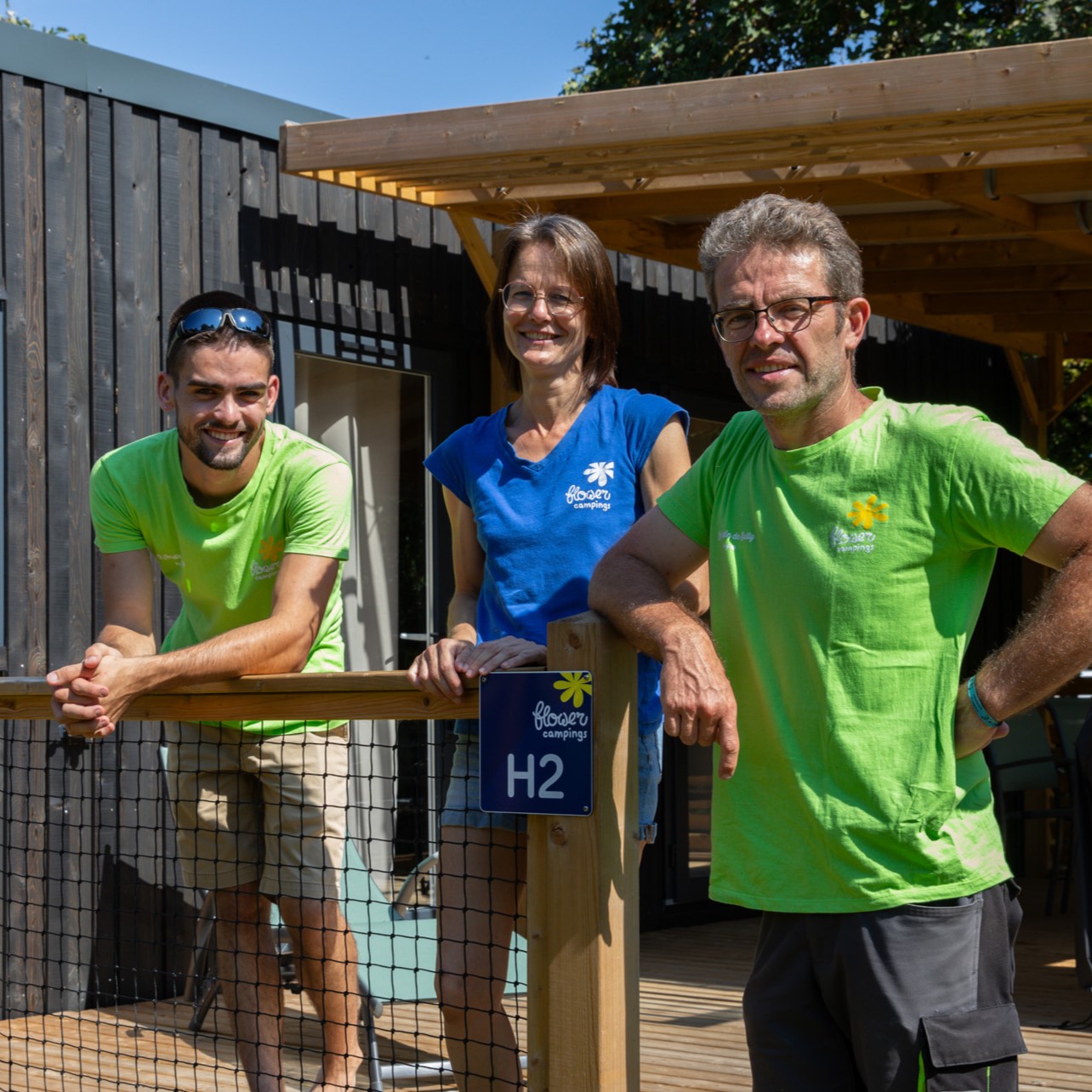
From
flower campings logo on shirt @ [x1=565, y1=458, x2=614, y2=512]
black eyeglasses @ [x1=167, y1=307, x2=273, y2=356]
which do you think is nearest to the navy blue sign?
flower campings logo on shirt @ [x1=565, y1=458, x2=614, y2=512]

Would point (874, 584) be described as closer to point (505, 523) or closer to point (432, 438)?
point (505, 523)

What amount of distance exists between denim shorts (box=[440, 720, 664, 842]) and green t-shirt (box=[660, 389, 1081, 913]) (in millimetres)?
458

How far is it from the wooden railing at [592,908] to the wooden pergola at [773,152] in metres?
2.85

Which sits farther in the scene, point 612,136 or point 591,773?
point 612,136

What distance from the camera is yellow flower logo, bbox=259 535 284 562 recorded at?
3.56m

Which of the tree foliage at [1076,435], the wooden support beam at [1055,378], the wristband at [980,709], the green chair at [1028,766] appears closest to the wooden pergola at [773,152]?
the green chair at [1028,766]

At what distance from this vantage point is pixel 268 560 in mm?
3564

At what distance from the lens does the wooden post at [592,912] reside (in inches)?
101

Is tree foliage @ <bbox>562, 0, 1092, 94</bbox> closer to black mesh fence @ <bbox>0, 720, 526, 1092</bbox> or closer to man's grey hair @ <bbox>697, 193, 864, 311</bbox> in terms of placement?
black mesh fence @ <bbox>0, 720, 526, 1092</bbox>

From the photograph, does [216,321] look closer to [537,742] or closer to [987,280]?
[537,742]

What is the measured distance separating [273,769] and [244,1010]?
0.56 m

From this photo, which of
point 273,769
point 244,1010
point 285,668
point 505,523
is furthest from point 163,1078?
point 505,523

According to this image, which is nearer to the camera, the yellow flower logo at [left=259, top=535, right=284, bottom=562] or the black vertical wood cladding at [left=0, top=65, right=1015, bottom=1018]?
the yellow flower logo at [left=259, top=535, right=284, bottom=562]

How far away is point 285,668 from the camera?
3.33m
